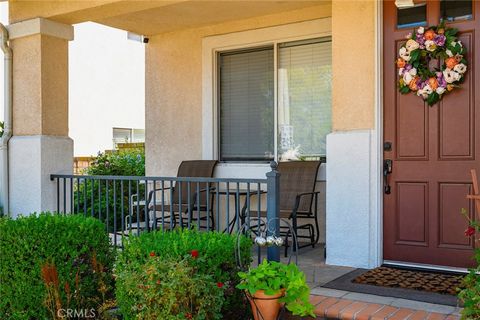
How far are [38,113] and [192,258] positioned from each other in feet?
10.7

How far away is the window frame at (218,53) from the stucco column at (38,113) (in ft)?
5.00

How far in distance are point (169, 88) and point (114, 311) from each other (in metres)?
3.48

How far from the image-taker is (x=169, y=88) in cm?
657

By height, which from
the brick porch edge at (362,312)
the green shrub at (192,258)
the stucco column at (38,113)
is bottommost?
the brick porch edge at (362,312)

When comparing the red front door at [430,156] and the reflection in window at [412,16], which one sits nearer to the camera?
the red front door at [430,156]

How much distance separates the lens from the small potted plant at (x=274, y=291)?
286 centimetres

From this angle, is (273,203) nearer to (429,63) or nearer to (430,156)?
(430,156)

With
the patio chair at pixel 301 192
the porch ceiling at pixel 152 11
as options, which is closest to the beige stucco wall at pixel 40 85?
the porch ceiling at pixel 152 11

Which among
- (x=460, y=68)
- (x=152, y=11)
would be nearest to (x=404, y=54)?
(x=460, y=68)

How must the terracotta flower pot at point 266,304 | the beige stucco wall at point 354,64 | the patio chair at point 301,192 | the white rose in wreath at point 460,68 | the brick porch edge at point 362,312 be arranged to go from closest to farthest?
1. the terracotta flower pot at point 266,304
2. the brick porch edge at point 362,312
3. the white rose in wreath at point 460,68
4. the beige stucco wall at point 354,64
5. the patio chair at point 301,192

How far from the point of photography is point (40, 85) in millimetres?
5430

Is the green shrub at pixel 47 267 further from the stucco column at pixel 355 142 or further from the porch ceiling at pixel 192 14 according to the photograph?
the porch ceiling at pixel 192 14

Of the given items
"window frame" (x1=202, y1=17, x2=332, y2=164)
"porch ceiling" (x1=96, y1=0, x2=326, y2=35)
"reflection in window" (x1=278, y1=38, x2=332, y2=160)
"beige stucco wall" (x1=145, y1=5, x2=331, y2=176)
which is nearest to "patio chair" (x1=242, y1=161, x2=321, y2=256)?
"reflection in window" (x1=278, y1=38, x2=332, y2=160)

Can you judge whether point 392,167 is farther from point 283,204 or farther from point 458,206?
point 283,204
